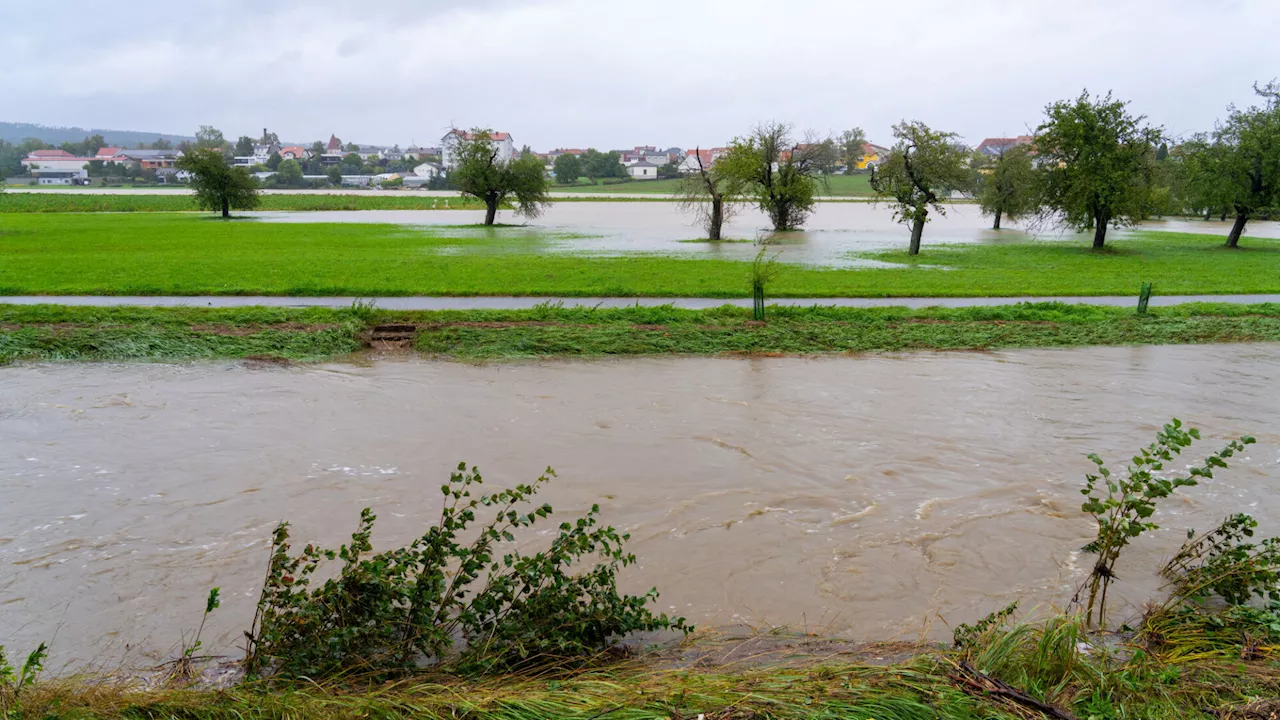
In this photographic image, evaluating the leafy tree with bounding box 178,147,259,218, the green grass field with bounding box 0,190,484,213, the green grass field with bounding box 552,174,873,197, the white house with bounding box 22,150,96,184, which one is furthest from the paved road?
the white house with bounding box 22,150,96,184

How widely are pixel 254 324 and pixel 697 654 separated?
42.0 feet

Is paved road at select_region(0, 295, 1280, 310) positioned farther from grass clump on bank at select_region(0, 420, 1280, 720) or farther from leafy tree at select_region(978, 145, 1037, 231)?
leafy tree at select_region(978, 145, 1037, 231)

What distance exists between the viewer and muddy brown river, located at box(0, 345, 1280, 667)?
681cm

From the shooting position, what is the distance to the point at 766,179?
47.2 meters

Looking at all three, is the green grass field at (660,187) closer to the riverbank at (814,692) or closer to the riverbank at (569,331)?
the riverbank at (569,331)

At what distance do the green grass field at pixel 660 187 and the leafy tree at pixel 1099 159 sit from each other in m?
79.3

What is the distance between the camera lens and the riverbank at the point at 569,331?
14.9 metres

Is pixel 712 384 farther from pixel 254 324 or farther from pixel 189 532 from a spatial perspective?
pixel 254 324

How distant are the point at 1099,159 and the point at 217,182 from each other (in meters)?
52.7

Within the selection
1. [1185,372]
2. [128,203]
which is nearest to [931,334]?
[1185,372]

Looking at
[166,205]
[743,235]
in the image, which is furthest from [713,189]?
Answer: [166,205]

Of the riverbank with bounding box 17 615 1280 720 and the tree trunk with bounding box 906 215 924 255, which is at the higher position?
the tree trunk with bounding box 906 215 924 255

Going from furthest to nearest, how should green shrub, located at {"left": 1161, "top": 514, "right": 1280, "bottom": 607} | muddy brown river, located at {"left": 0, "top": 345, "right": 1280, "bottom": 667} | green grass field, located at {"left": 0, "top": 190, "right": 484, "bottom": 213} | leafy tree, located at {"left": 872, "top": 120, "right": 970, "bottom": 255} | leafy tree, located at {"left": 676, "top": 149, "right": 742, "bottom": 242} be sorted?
green grass field, located at {"left": 0, "top": 190, "right": 484, "bottom": 213}
leafy tree, located at {"left": 676, "top": 149, "right": 742, "bottom": 242}
leafy tree, located at {"left": 872, "top": 120, "right": 970, "bottom": 255}
muddy brown river, located at {"left": 0, "top": 345, "right": 1280, "bottom": 667}
green shrub, located at {"left": 1161, "top": 514, "right": 1280, "bottom": 607}

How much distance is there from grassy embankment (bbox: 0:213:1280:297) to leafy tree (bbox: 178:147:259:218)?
63.6 feet
